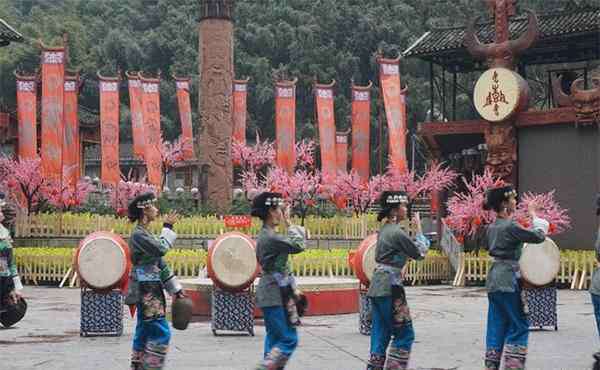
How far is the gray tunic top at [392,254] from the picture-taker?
8.27 m

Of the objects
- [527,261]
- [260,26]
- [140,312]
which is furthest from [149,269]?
[260,26]

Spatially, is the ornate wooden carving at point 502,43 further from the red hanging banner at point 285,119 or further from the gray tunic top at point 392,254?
the gray tunic top at point 392,254

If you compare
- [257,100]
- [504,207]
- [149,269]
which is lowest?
[149,269]

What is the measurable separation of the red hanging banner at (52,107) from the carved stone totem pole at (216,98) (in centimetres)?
422

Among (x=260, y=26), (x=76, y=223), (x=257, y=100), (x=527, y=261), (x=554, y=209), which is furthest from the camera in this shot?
(x=260, y=26)

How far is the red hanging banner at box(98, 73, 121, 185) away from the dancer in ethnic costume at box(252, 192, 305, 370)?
2318cm

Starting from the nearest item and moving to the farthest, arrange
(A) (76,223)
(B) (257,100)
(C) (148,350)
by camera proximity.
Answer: (C) (148,350) < (A) (76,223) < (B) (257,100)

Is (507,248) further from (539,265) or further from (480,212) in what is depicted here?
(480,212)

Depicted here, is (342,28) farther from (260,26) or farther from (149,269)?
(149,269)

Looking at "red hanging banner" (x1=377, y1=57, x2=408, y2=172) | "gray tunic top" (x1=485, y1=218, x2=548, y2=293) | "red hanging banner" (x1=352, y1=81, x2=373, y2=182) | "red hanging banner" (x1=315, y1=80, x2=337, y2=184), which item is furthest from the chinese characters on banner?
"gray tunic top" (x1=485, y1=218, x2=548, y2=293)

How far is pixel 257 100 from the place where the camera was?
58.3 m

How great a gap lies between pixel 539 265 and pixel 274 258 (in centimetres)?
611

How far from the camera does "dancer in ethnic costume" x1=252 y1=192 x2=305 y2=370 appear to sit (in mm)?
7625

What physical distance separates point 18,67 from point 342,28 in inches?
863
